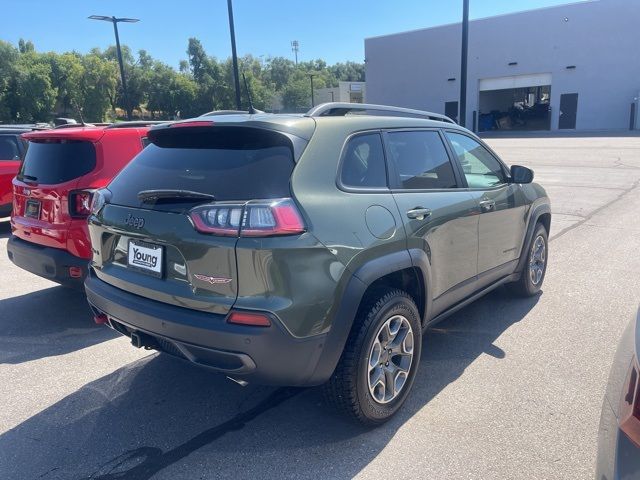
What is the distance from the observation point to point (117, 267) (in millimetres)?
3129

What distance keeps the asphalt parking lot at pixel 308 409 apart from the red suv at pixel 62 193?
624mm

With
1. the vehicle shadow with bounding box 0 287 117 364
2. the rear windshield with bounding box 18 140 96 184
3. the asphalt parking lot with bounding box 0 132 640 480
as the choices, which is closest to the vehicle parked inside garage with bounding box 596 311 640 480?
the asphalt parking lot with bounding box 0 132 640 480

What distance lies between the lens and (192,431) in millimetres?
3039

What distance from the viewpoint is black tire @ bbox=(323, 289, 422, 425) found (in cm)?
283

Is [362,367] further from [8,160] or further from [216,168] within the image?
[8,160]

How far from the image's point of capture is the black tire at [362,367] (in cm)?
283

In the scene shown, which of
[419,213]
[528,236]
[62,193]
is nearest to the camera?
[419,213]

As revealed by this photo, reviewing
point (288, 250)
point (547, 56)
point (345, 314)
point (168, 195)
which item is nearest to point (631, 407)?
point (345, 314)

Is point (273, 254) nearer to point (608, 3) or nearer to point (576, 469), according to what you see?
point (576, 469)

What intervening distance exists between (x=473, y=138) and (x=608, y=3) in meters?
39.8

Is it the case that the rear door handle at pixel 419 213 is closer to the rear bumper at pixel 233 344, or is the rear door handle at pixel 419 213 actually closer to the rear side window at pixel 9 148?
the rear bumper at pixel 233 344

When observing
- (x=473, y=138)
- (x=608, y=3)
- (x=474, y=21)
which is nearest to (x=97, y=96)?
(x=474, y=21)

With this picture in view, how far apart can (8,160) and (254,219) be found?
786 cm

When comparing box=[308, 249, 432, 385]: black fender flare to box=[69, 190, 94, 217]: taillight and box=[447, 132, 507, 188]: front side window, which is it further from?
box=[69, 190, 94, 217]: taillight
